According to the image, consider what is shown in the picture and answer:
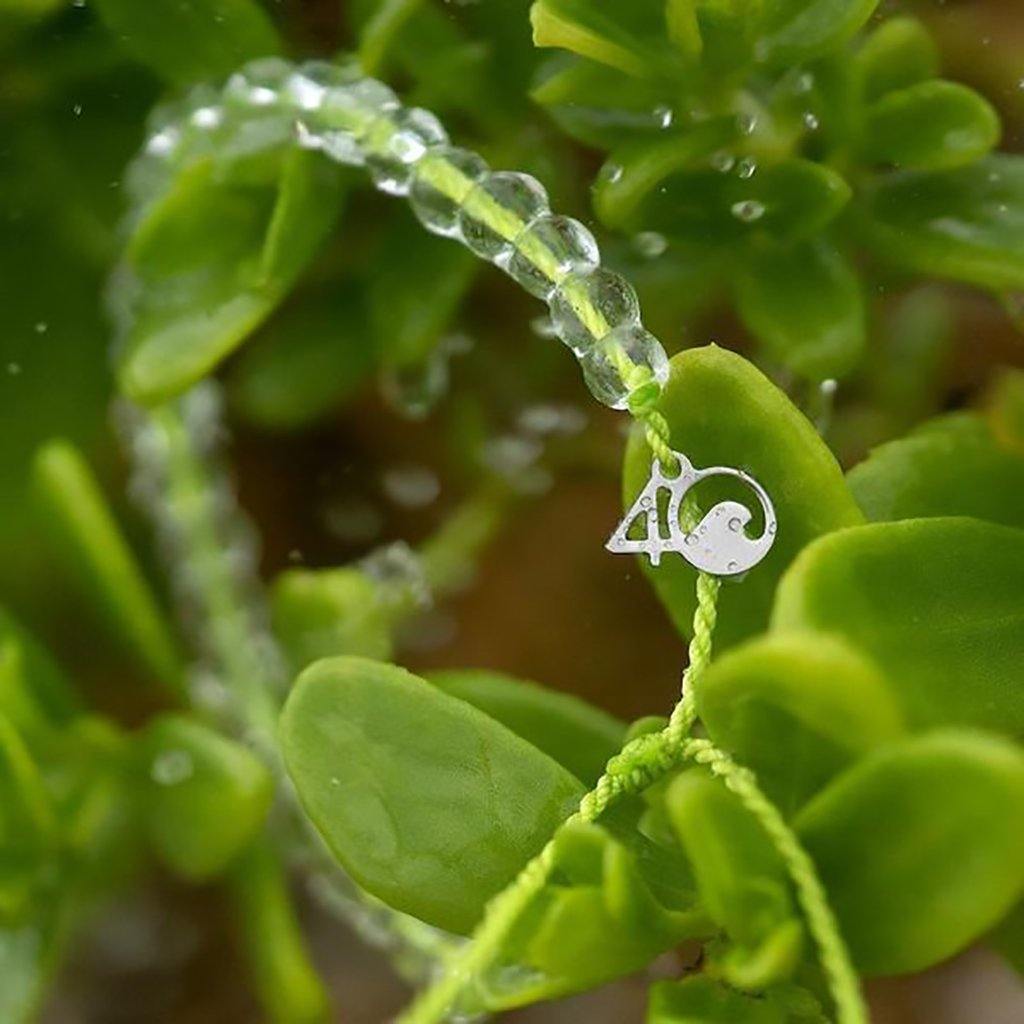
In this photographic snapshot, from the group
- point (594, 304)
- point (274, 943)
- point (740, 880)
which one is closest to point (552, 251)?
point (594, 304)

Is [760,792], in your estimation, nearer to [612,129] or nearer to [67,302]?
[612,129]

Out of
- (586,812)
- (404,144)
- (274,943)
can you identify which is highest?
(404,144)

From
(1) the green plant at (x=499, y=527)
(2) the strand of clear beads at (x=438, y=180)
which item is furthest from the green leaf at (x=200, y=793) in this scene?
(2) the strand of clear beads at (x=438, y=180)

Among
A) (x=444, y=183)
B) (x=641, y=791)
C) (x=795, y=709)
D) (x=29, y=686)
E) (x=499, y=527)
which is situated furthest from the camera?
(x=499, y=527)

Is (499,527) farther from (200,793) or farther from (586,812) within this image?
(586,812)

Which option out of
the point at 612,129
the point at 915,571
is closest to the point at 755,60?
the point at 612,129
